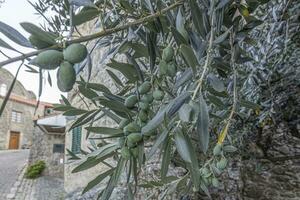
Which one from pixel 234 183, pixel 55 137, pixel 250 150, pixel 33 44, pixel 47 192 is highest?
pixel 55 137

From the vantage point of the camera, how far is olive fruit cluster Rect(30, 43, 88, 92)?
0.39m

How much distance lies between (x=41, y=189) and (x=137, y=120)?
24.9 ft

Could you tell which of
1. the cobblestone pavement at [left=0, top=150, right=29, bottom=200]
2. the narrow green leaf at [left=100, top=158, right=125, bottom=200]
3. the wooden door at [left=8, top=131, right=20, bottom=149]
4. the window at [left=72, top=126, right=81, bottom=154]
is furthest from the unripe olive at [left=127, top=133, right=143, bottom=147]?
Result: the wooden door at [left=8, top=131, right=20, bottom=149]

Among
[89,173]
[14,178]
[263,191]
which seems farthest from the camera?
[14,178]

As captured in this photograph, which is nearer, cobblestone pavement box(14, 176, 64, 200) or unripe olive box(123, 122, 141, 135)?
unripe olive box(123, 122, 141, 135)

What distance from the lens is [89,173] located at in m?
3.33

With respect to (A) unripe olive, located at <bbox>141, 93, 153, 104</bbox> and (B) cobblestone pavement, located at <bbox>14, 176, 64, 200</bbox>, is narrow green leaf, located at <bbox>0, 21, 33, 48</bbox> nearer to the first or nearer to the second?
(A) unripe olive, located at <bbox>141, 93, 153, 104</bbox>

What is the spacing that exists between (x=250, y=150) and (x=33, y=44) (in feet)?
4.06

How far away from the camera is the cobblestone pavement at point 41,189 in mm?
6520

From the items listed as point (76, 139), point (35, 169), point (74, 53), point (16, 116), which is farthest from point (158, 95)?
point (16, 116)

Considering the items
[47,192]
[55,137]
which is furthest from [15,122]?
[47,192]

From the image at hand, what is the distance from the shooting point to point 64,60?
1.32 ft

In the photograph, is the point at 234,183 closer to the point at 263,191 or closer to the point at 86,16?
the point at 263,191

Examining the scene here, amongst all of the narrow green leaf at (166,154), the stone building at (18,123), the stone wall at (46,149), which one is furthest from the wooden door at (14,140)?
the narrow green leaf at (166,154)
